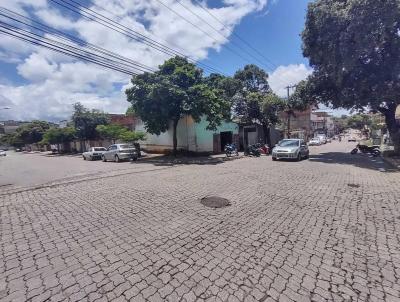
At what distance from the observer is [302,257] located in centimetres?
382

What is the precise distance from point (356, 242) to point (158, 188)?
246 inches

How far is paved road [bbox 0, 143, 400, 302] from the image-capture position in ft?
10.0

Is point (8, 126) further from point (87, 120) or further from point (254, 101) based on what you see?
point (254, 101)

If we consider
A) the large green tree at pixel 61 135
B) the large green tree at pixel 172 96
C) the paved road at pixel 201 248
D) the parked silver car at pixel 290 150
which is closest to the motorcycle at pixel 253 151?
the parked silver car at pixel 290 150

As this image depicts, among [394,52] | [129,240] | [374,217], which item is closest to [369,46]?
[394,52]

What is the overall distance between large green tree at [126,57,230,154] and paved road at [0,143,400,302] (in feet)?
37.2

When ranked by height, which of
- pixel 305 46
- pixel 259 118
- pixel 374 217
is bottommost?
pixel 374 217

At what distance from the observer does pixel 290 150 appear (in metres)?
17.4

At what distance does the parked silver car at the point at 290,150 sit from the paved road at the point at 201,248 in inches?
382

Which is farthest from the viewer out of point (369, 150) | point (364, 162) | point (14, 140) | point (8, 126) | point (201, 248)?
point (8, 126)

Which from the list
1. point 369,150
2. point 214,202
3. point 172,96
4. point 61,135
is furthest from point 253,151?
point 61,135

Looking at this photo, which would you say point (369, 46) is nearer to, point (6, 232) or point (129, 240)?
point (129, 240)

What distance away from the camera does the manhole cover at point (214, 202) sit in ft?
21.7

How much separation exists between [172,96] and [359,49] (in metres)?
11.9
